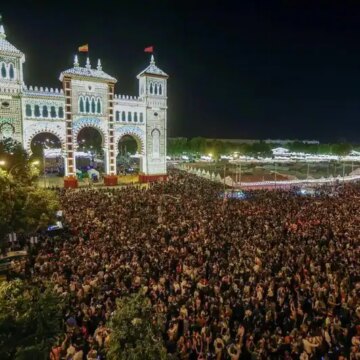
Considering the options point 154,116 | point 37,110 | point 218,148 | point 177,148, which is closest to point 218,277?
point 37,110

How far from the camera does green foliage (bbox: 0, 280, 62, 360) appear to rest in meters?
4.34

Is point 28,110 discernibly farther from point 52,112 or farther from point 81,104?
point 81,104

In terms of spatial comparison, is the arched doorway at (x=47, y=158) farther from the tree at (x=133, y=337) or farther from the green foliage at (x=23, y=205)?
the tree at (x=133, y=337)

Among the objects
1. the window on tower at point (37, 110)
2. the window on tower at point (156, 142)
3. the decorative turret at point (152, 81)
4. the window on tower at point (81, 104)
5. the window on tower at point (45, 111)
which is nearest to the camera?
the window on tower at point (37, 110)

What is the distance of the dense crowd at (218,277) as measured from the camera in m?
7.78

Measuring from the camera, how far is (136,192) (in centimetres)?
2712

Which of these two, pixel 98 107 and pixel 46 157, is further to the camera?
pixel 46 157

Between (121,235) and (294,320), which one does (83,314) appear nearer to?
(294,320)

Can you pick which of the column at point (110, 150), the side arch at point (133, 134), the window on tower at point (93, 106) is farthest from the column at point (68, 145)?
the side arch at point (133, 134)

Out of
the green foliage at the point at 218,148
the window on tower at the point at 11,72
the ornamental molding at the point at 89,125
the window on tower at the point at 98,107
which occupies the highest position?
the window on tower at the point at 11,72

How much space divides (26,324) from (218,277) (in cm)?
745

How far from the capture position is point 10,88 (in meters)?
32.6

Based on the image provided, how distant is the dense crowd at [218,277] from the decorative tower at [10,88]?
17.2 m

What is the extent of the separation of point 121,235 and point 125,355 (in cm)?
1116
